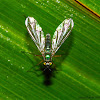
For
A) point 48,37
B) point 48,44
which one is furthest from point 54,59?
point 48,37

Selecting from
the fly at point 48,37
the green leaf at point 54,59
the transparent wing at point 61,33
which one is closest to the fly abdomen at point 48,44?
the fly at point 48,37

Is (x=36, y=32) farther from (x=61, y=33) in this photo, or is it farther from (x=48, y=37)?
(x=61, y=33)

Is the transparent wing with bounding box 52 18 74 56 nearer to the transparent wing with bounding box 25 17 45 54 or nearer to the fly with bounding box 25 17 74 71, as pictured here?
the fly with bounding box 25 17 74 71

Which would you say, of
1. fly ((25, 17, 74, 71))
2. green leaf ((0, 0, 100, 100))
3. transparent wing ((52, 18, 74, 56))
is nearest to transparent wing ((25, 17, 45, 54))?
fly ((25, 17, 74, 71))

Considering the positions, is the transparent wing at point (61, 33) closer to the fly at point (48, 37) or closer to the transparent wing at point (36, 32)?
the fly at point (48, 37)

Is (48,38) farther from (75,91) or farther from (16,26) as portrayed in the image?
(75,91)

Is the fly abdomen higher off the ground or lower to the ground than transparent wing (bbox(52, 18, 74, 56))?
lower
